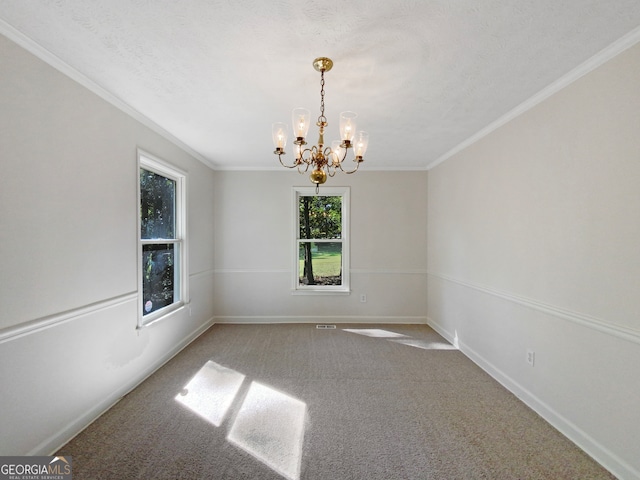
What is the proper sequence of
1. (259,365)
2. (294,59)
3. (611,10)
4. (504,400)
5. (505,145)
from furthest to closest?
(259,365)
(505,145)
(504,400)
(294,59)
(611,10)

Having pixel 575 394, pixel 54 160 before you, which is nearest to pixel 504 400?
pixel 575 394

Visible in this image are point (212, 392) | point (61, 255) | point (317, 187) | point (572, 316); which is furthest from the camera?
point (212, 392)

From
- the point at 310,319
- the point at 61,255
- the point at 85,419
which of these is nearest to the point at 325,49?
the point at 61,255

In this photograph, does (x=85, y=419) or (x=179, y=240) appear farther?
(x=179, y=240)

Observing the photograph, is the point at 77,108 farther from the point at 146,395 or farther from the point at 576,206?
the point at 576,206

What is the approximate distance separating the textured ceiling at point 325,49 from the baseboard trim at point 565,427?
2.35 meters

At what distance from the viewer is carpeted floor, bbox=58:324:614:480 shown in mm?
1719

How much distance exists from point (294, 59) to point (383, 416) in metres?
2.55

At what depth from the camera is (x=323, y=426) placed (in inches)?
82.6

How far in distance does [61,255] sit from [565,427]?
11.6ft

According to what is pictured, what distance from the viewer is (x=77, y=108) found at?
6.68 ft

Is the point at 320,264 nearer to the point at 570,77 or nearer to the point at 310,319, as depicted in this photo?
the point at 310,319

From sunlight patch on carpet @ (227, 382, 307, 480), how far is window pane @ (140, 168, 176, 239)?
1907mm

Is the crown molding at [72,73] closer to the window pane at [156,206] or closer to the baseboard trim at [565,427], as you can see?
the window pane at [156,206]
